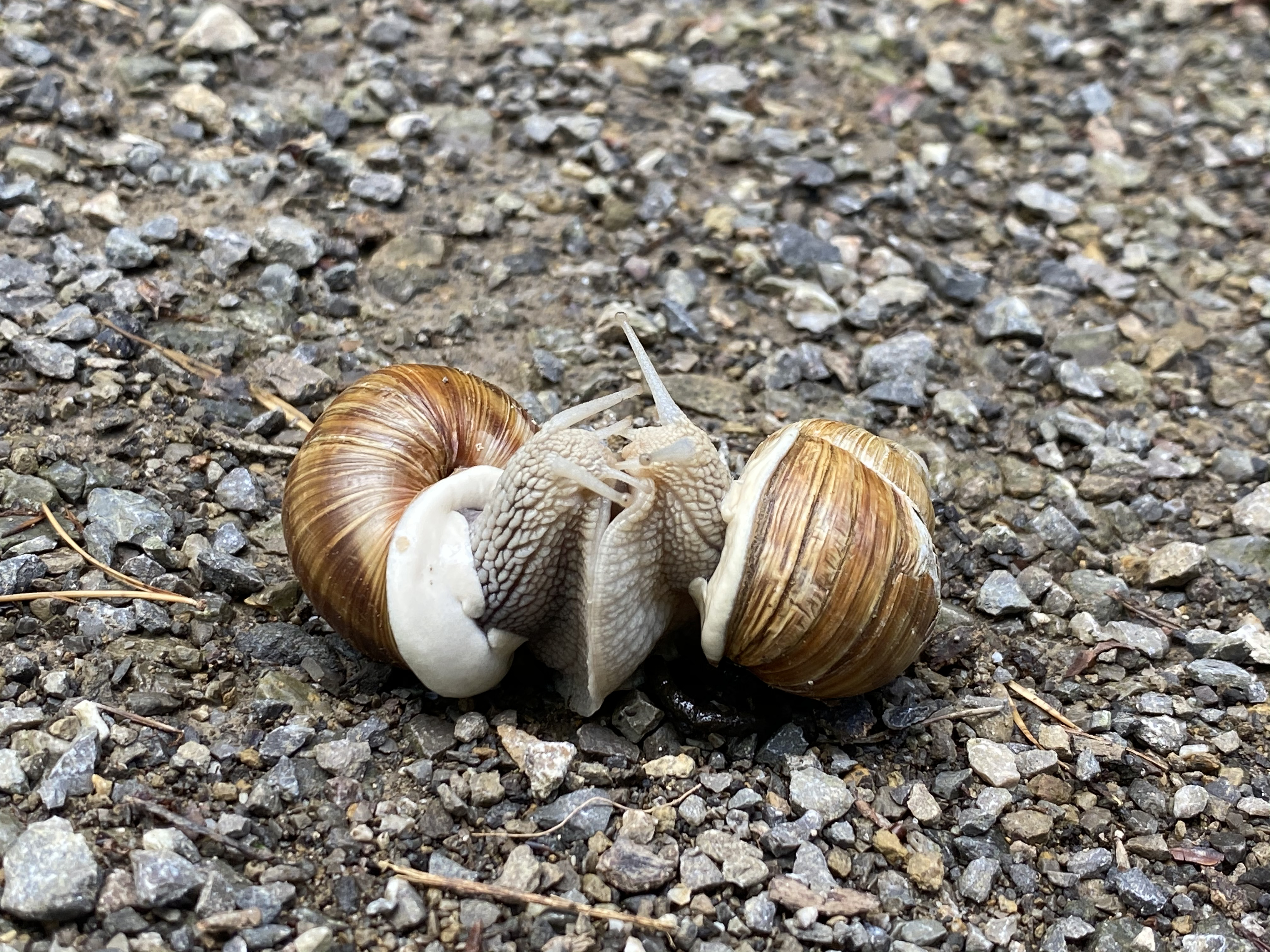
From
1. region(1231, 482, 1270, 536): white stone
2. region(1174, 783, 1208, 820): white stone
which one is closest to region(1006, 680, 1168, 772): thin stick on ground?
region(1174, 783, 1208, 820): white stone

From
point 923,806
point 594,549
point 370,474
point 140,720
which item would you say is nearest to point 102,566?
point 140,720

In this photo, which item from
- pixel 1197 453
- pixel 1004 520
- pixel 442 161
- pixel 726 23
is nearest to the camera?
pixel 1004 520

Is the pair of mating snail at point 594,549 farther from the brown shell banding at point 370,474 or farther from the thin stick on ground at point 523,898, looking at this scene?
the thin stick on ground at point 523,898

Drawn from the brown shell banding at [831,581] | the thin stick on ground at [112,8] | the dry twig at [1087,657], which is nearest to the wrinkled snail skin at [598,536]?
the brown shell banding at [831,581]

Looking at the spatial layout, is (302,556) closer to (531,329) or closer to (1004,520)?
(531,329)

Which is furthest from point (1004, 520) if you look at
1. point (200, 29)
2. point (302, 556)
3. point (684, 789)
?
point (200, 29)

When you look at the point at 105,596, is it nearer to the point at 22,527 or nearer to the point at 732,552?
the point at 22,527

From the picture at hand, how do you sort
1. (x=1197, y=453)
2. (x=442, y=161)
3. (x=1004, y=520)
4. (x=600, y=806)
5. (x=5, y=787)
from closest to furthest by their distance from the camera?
(x=5, y=787) → (x=600, y=806) → (x=1004, y=520) → (x=1197, y=453) → (x=442, y=161)
